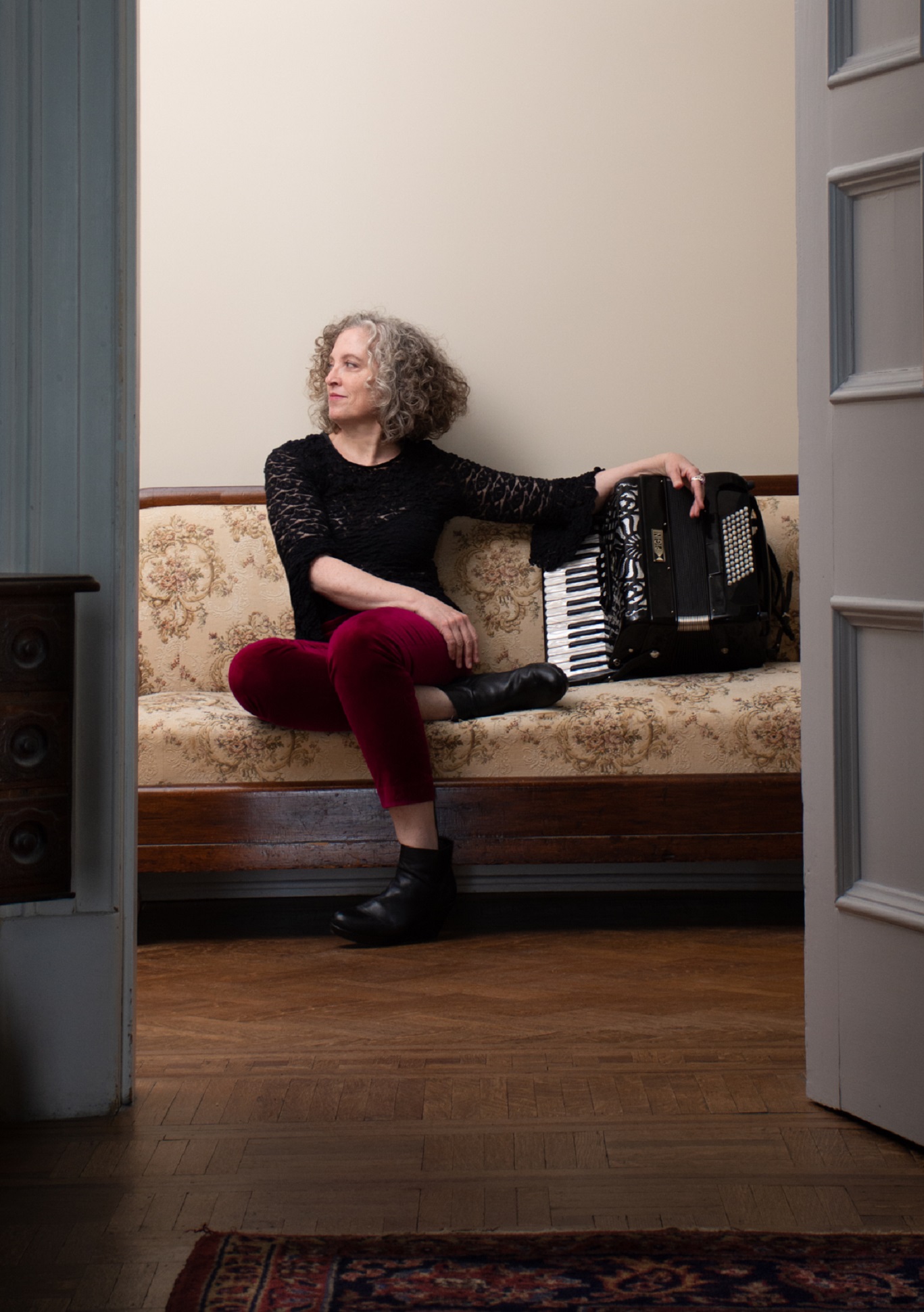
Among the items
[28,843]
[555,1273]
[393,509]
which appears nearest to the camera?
[555,1273]

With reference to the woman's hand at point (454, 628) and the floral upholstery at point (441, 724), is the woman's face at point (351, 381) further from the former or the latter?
the woman's hand at point (454, 628)

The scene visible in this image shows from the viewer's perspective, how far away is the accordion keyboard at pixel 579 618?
2.86m

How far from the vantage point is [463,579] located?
3.03 metres

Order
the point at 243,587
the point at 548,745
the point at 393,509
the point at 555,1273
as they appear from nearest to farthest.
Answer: the point at 555,1273
the point at 548,745
the point at 393,509
the point at 243,587

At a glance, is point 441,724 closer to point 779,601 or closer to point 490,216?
point 779,601

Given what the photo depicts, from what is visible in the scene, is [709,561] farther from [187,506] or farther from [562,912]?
[187,506]

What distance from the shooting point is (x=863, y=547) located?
156 cm

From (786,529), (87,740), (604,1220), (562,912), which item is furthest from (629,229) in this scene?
(604,1220)

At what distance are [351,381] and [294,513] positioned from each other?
0.38m

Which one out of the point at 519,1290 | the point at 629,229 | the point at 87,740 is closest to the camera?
the point at 519,1290

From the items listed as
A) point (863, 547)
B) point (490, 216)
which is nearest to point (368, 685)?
point (863, 547)

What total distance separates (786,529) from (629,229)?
3.04ft

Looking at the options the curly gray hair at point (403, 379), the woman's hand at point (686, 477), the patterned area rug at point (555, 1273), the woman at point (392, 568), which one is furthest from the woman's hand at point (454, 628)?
the patterned area rug at point (555, 1273)

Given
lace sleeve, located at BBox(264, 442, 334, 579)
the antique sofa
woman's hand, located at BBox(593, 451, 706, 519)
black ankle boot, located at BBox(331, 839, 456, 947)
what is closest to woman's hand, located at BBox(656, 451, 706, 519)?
woman's hand, located at BBox(593, 451, 706, 519)
